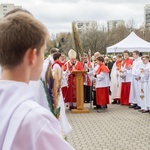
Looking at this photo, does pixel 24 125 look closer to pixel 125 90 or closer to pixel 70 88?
pixel 70 88

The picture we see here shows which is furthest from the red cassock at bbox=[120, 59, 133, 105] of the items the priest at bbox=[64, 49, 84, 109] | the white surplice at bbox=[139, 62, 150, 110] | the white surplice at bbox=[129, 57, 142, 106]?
the priest at bbox=[64, 49, 84, 109]

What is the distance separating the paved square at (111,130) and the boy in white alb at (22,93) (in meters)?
5.32

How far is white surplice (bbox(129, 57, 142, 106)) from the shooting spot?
1067 cm

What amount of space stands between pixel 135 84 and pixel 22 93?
10.4 metres

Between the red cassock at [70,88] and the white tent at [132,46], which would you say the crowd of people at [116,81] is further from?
the white tent at [132,46]

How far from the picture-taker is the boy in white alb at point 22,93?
1.12 metres

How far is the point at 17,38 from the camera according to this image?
121cm

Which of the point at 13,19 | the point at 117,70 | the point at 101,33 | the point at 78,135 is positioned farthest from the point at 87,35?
the point at 13,19

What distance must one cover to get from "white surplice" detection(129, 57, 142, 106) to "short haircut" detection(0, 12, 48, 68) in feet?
31.2

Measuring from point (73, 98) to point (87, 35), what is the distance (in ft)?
139

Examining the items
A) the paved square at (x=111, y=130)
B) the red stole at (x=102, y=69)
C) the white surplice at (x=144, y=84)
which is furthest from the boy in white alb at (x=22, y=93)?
the red stole at (x=102, y=69)

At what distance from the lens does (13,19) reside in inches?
49.8

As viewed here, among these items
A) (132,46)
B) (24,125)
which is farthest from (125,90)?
(24,125)

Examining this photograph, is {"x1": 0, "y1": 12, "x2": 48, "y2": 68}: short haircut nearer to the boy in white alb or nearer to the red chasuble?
the boy in white alb
